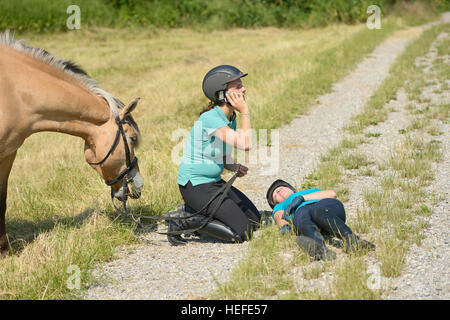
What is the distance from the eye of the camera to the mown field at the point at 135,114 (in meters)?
4.36

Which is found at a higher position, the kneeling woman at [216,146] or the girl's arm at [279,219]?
the kneeling woman at [216,146]

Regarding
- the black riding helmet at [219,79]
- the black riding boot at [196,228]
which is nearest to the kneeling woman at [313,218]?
the black riding boot at [196,228]

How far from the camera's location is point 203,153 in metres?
4.75

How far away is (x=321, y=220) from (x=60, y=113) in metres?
→ 2.46

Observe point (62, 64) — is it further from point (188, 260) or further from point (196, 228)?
point (188, 260)

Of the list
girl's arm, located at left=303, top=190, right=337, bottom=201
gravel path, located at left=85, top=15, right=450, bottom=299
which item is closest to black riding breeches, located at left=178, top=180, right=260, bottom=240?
gravel path, located at left=85, top=15, right=450, bottom=299

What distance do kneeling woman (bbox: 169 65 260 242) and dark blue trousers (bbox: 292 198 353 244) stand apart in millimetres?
560

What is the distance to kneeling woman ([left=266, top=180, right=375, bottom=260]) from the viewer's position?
401 cm

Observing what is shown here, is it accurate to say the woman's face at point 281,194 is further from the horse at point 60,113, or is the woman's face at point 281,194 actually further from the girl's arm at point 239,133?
the horse at point 60,113

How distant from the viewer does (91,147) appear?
478cm

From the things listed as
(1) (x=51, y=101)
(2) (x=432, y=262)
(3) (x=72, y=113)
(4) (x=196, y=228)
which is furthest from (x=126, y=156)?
(2) (x=432, y=262)
